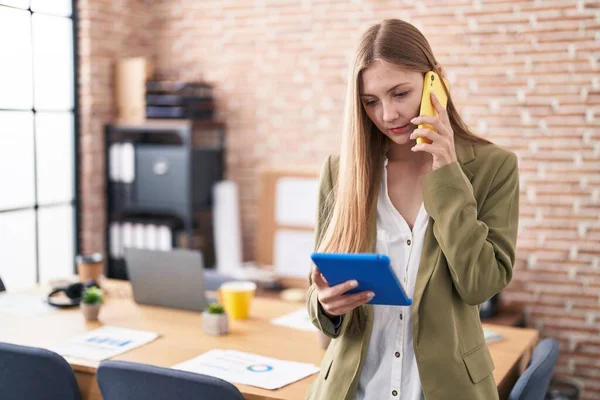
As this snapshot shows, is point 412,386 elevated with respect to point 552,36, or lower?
lower

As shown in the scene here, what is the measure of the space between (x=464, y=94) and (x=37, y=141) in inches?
102

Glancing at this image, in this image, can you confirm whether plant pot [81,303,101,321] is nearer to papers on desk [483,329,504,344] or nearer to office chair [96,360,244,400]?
office chair [96,360,244,400]

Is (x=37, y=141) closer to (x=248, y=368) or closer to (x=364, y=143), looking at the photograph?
(x=248, y=368)

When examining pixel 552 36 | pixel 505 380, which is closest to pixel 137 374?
pixel 505 380

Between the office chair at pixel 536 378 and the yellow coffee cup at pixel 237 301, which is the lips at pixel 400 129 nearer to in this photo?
the office chair at pixel 536 378

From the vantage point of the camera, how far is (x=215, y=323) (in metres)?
2.43

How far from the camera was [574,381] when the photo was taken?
152 inches

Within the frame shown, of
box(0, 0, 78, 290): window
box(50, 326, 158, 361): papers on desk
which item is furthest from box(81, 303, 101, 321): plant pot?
box(0, 0, 78, 290): window

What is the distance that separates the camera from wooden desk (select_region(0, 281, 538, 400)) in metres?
2.12

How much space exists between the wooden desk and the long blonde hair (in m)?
0.54

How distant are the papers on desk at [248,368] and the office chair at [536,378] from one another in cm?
59

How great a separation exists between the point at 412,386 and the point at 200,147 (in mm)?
3369

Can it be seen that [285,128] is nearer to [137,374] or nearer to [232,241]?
[232,241]

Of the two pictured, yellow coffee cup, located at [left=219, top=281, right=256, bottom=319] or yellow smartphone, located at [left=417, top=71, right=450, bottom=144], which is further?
yellow coffee cup, located at [left=219, top=281, right=256, bottom=319]
